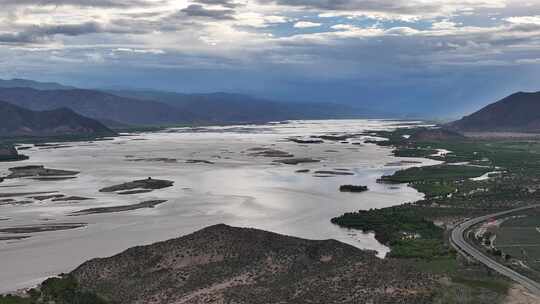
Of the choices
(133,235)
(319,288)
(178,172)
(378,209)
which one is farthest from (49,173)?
(319,288)

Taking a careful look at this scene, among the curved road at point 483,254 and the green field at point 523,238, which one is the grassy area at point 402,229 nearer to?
the curved road at point 483,254

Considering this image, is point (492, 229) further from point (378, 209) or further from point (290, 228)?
point (290, 228)

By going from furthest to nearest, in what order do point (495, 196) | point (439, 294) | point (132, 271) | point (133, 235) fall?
1. point (495, 196)
2. point (133, 235)
3. point (132, 271)
4. point (439, 294)

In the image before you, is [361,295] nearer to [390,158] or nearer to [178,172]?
[178,172]

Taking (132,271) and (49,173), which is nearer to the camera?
(132,271)

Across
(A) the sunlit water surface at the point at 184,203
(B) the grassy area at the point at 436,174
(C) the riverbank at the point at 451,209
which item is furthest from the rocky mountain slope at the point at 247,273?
(B) the grassy area at the point at 436,174

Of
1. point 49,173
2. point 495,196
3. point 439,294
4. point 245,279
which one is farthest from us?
point 49,173

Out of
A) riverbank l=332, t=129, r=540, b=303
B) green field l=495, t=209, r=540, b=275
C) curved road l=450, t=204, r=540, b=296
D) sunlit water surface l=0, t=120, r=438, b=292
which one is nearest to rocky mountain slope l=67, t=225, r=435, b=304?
riverbank l=332, t=129, r=540, b=303
